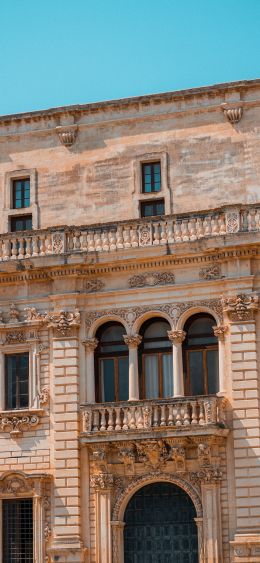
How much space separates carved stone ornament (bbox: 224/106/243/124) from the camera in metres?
35.2

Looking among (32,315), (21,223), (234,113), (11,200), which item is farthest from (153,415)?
(234,113)

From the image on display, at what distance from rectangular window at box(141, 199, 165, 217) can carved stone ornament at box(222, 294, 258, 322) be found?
4327mm

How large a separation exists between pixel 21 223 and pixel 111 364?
18.4 feet

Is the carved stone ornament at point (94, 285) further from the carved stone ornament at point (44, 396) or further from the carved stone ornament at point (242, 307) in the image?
the carved stone ornament at point (242, 307)

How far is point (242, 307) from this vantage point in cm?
3247

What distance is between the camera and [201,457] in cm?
3191

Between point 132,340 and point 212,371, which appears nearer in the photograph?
point 212,371

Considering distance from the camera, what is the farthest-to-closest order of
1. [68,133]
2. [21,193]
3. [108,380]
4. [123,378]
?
[21,193] → [68,133] → [108,380] → [123,378]

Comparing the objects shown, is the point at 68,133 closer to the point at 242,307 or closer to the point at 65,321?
the point at 65,321

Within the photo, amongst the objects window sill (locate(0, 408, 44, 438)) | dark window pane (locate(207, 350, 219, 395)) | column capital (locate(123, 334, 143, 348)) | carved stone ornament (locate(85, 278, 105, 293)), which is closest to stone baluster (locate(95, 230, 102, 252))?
carved stone ornament (locate(85, 278, 105, 293))

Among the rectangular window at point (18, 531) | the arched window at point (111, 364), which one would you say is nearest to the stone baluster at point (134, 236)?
the arched window at point (111, 364)

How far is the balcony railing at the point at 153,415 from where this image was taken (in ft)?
104

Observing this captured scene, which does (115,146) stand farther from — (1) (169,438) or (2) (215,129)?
(1) (169,438)

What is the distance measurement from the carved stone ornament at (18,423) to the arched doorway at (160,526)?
11.4 ft
